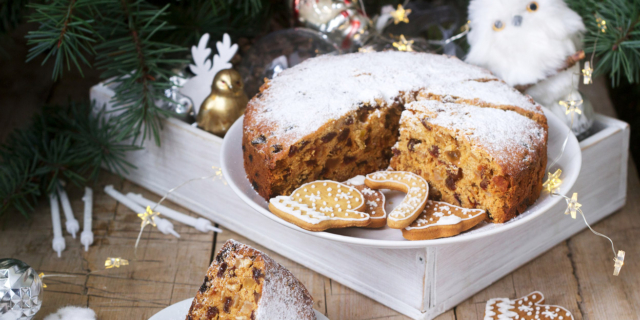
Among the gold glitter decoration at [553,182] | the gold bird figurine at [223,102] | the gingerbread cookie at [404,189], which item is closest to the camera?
the gingerbread cookie at [404,189]

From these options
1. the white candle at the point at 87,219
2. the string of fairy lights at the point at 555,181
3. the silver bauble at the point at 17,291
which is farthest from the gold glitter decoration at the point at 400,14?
the silver bauble at the point at 17,291

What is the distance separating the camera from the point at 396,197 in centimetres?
149

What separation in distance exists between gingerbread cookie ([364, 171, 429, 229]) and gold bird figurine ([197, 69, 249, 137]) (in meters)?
0.54

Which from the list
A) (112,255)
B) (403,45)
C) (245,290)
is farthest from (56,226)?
(403,45)

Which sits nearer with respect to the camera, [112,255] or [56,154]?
[112,255]

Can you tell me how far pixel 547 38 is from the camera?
1660mm

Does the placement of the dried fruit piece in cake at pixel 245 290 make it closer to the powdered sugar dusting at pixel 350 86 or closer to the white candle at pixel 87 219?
the powdered sugar dusting at pixel 350 86

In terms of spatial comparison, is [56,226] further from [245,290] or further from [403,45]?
[403,45]

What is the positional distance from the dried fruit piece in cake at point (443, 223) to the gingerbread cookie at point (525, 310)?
0.28m

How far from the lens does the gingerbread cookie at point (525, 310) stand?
1452 millimetres

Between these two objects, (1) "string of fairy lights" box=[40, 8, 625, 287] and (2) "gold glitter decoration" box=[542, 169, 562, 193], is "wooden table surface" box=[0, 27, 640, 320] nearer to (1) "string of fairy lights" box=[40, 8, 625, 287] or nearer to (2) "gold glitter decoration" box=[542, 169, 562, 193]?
(1) "string of fairy lights" box=[40, 8, 625, 287]

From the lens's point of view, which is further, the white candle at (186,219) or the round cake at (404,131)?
the white candle at (186,219)

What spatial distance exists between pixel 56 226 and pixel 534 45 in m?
1.49

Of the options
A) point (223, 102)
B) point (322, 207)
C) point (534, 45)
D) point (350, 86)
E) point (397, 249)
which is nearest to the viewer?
point (322, 207)
